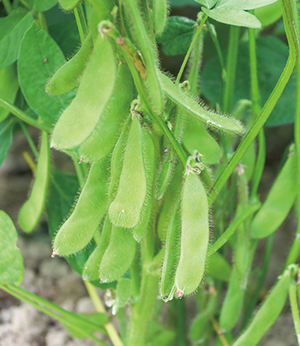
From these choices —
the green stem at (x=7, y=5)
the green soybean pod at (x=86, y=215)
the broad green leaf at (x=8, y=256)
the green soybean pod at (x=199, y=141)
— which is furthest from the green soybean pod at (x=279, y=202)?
the green stem at (x=7, y=5)

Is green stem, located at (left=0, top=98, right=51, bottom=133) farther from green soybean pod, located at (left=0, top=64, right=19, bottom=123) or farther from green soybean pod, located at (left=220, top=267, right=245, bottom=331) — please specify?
green soybean pod, located at (left=220, top=267, right=245, bottom=331)

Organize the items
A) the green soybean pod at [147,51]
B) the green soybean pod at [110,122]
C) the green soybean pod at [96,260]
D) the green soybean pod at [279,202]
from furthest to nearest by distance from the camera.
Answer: the green soybean pod at [279,202] → the green soybean pod at [96,260] → the green soybean pod at [110,122] → the green soybean pod at [147,51]

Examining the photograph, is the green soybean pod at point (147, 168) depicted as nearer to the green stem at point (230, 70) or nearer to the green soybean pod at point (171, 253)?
the green soybean pod at point (171, 253)

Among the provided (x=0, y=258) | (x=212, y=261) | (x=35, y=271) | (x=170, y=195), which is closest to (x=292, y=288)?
(x=212, y=261)

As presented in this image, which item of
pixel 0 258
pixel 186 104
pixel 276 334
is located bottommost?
pixel 276 334

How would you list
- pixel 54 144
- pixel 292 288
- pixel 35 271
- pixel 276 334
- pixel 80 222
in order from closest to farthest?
pixel 54 144 < pixel 80 222 < pixel 292 288 < pixel 276 334 < pixel 35 271

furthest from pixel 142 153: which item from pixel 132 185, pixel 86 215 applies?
pixel 86 215

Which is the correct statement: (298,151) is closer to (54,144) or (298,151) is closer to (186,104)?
(186,104)

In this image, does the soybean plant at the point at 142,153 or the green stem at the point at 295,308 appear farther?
the green stem at the point at 295,308
